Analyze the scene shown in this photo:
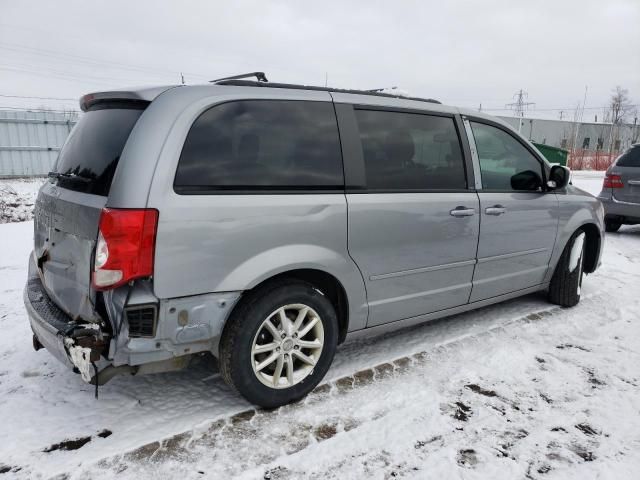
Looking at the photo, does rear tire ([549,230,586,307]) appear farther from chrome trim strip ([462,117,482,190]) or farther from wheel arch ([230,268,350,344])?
wheel arch ([230,268,350,344])

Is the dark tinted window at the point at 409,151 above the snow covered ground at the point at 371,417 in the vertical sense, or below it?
above

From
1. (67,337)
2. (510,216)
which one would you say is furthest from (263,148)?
(510,216)

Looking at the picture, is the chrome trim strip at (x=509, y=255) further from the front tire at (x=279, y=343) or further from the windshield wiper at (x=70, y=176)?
the windshield wiper at (x=70, y=176)

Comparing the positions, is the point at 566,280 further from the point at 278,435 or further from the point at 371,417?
the point at 278,435

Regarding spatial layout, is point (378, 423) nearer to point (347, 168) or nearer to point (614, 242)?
point (347, 168)

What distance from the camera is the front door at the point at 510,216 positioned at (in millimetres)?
3658

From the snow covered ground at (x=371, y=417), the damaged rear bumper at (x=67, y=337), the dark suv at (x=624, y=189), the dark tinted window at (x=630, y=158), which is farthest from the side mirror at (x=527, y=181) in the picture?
the dark tinted window at (x=630, y=158)

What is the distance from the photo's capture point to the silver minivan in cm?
225

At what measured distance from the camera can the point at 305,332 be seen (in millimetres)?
2758

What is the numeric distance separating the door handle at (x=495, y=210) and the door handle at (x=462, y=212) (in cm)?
17

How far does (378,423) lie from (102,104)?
7.75 ft

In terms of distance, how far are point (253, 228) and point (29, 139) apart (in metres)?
16.5

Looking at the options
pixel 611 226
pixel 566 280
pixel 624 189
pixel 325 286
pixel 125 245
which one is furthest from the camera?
pixel 611 226

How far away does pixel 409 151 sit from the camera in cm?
322
